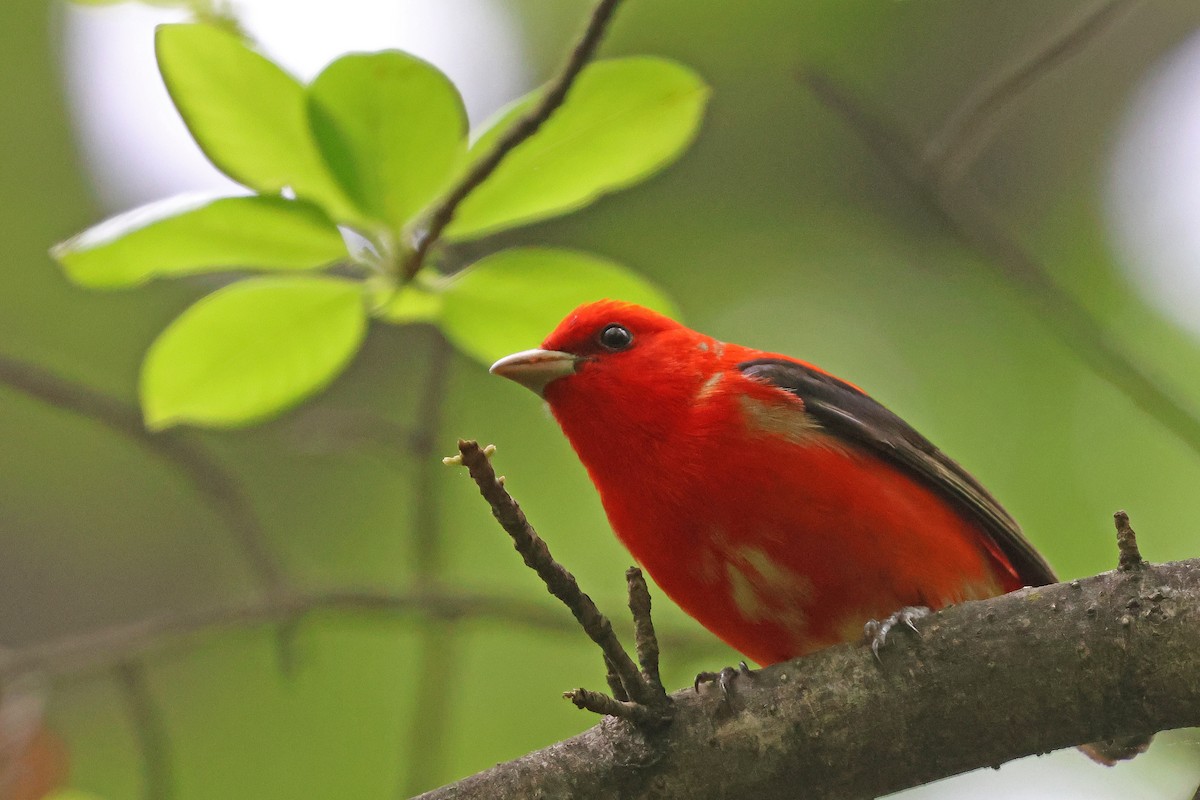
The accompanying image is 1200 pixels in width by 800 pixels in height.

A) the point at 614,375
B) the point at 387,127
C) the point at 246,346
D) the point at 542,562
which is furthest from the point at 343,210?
the point at 614,375

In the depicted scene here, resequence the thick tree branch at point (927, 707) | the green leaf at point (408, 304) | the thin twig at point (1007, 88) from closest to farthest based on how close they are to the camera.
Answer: the thick tree branch at point (927, 707), the green leaf at point (408, 304), the thin twig at point (1007, 88)

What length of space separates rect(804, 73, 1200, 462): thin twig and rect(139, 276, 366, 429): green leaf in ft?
5.44

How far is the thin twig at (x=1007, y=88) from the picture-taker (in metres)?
3.51

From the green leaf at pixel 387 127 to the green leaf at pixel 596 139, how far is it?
0.12m

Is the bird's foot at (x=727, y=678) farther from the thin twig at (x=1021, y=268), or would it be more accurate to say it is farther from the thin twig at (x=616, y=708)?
the thin twig at (x=1021, y=268)

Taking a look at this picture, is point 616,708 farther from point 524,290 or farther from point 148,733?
point 148,733

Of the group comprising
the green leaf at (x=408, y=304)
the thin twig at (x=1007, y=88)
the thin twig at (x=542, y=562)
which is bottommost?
the thin twig at (x=542, y=562)

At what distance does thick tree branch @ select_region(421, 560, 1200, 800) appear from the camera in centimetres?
266

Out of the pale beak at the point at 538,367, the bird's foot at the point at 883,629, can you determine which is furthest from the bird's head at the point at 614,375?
the bird's foot at the point at 883,629

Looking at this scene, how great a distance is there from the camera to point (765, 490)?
3.69 m

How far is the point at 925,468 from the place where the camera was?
4.11 metres

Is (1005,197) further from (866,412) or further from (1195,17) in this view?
(866,412)

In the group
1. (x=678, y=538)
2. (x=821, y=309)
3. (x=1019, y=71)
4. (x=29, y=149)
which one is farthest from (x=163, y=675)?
(x=1019, y=71)

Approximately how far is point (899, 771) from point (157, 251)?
213 centimetres
